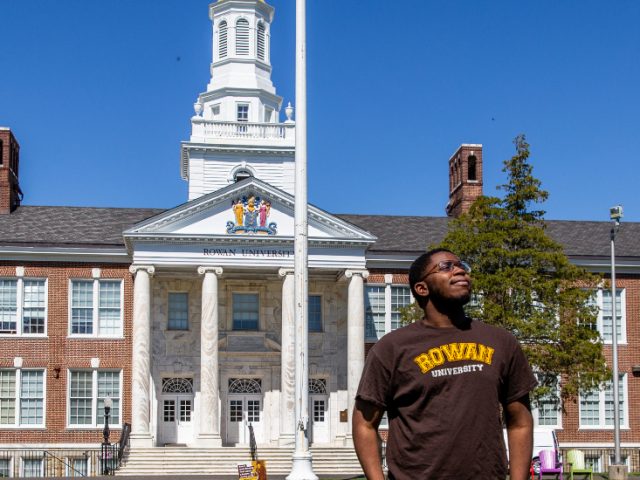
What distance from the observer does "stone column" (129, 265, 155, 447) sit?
1578 inches

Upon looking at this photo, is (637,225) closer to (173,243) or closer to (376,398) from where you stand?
(173,243)

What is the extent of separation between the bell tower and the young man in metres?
42.5

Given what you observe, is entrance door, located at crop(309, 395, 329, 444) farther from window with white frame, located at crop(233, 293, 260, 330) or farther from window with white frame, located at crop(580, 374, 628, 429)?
window with white frame, located at crop(580, 374, 628, 429)

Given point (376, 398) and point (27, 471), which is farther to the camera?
point (27, 471)

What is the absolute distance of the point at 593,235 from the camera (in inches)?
2003

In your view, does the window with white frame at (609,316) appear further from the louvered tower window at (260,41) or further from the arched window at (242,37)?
the arched window at (242,37)

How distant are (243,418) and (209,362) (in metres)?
4.97

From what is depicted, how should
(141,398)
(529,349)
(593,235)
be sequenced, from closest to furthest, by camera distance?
(529,349) < (141,398) < (593,235)

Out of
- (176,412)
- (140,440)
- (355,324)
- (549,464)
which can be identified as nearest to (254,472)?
(549,464)

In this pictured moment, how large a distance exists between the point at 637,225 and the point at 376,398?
4862 centimetres

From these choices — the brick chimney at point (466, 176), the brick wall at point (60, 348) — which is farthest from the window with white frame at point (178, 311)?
the brick chimney at point (466, 176)

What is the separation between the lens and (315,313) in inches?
1815

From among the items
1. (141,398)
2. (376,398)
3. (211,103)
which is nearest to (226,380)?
(141,398)

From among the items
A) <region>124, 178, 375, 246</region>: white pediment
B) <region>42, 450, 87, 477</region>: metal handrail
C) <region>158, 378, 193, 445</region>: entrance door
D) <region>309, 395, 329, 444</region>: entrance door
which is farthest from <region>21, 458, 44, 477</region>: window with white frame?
<region>309, 395, 329, 444</region>: entrance door
